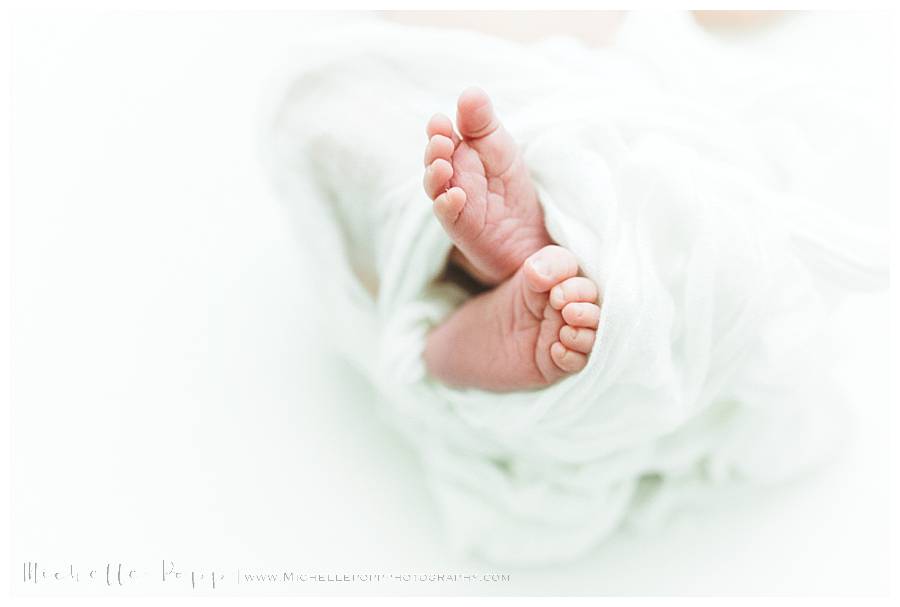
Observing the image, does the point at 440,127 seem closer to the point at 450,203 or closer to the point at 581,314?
the point at 450,203

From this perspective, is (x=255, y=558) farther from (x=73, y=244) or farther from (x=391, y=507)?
(x=73, y=244)

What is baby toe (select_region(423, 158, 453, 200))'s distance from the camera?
1.99 feet

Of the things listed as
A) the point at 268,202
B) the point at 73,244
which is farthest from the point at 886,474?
the point at 73,244

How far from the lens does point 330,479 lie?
2.89 ft

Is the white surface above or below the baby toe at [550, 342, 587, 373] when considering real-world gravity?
below

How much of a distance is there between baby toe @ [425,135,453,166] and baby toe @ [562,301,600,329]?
0.13 meters

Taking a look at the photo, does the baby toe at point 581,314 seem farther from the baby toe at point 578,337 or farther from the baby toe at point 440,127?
the baby toe at point 440,127

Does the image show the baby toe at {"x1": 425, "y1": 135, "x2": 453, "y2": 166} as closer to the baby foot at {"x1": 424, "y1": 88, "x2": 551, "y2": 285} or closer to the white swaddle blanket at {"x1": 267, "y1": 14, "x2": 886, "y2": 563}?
the baby foot at {"x1": 424, "y1": 88, "x2": 551, "y2": 285}

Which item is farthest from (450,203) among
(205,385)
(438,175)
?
(205,385)

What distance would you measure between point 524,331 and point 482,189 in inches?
4.3

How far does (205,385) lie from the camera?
3.04 ft

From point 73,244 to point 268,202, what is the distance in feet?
0.71

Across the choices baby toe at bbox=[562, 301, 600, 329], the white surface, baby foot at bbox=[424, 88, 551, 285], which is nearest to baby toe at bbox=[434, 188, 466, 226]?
baby foot at bbox=[424, 88, 551, 285]

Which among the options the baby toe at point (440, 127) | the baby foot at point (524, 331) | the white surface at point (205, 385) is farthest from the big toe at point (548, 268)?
the white surface at point (205, 385)
